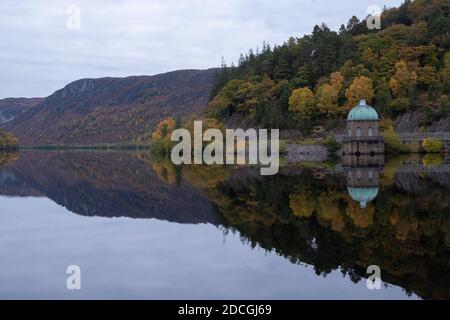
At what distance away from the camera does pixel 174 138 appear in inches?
3556

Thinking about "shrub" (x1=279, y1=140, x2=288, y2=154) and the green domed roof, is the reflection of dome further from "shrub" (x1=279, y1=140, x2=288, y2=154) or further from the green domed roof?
"shrub" (x1=279, y1=140, x2=288, y2=154)

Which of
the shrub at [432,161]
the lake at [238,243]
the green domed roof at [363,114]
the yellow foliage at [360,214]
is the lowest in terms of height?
the lake at [238,243]

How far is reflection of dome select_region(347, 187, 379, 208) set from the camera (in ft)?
84.8

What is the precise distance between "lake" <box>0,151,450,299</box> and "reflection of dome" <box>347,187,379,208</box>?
5 cm

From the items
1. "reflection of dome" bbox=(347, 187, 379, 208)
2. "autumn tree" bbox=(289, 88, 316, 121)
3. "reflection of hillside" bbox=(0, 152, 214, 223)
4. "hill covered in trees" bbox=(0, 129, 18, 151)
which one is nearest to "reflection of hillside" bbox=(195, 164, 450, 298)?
"reflection of dome" bbox=(347, 187, 379, 208)

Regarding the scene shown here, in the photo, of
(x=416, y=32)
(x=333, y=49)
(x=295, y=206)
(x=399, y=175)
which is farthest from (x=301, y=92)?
(x=295, y=206)

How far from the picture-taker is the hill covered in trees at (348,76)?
86.7 m

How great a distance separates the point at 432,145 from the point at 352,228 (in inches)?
2220

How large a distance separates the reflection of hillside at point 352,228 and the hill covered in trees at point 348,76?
5516cm

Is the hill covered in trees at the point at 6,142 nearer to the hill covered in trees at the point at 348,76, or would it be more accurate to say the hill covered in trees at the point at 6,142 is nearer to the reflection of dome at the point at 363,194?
the hill covered in trees at the point at 348,76

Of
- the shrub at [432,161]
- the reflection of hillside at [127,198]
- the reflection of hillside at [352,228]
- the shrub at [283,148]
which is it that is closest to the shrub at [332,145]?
the shrub at [283,148]

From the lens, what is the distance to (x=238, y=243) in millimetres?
18453

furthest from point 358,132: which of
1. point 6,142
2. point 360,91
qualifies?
point 6,142

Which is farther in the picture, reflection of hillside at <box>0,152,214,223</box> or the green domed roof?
the green domed roof
